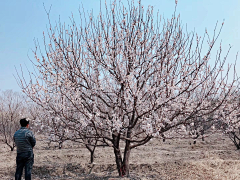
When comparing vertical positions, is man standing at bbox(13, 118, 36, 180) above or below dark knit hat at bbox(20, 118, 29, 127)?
below

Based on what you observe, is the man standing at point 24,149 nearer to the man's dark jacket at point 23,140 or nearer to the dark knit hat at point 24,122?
the man's dark jacket at point 23,140

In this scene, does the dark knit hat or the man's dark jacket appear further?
the dark knit hat

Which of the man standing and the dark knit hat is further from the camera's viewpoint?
the dark knit hat

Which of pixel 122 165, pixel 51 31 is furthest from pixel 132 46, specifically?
pixel 122 165

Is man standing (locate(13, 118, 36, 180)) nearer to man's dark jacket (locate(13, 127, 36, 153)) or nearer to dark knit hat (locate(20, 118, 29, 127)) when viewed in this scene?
man's dark jacket (locate(13, 127, 36, 153))

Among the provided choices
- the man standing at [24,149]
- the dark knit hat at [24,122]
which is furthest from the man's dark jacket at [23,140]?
the dark knit hat at [24,122]

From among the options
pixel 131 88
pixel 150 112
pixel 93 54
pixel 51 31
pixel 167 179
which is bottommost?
pixel 167 179

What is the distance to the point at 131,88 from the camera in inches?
207

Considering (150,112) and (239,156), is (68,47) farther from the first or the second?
(239,156)

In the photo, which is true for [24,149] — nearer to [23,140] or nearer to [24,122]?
[23,140]

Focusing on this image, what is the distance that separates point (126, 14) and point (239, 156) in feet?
32.7

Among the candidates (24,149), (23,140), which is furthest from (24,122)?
(24,149)

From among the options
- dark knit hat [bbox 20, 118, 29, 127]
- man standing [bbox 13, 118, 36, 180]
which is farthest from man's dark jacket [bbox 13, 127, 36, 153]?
dark knit hat [bbox 20, 118, 29, 127]

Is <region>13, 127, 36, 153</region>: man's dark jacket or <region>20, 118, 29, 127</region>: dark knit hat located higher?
<region>20, 118, 29, 127</region>: dark knit hat
